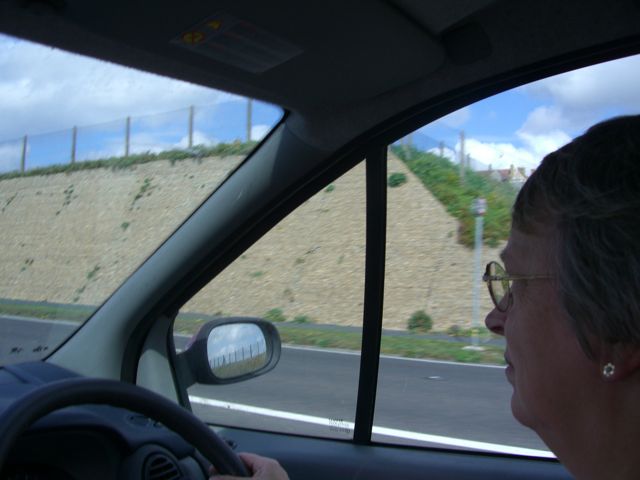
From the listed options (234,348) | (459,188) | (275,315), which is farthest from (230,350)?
(459,188)

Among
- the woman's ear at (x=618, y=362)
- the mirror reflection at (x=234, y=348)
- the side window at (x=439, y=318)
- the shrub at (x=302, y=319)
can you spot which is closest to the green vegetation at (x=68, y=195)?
the mirror reflection at (x=234, y=348)

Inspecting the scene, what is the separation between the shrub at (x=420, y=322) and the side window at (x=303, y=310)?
234mm

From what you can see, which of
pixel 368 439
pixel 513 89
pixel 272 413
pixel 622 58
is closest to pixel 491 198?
pixel 513 89

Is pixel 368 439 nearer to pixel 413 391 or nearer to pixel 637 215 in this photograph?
pixel 413 391

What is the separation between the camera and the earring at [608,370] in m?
1.32

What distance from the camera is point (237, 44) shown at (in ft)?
7.04

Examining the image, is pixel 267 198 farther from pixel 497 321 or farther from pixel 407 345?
pixel 497 321

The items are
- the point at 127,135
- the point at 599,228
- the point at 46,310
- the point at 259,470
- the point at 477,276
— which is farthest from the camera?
the point at 477,276

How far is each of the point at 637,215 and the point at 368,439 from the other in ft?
7.05

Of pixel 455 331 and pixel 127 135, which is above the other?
pixel 127 135

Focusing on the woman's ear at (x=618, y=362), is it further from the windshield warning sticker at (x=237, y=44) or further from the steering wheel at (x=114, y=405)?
the windshield warning sticker at (x=237, y=44)

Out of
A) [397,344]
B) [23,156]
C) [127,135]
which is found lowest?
[397,344]

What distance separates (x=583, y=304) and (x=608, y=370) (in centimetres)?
13

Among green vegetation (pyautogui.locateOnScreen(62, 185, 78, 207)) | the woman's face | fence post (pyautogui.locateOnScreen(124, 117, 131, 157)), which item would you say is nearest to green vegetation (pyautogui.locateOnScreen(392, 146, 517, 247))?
fence post (pyautogui.locateOnScreen(124, 117, 131, 157))
